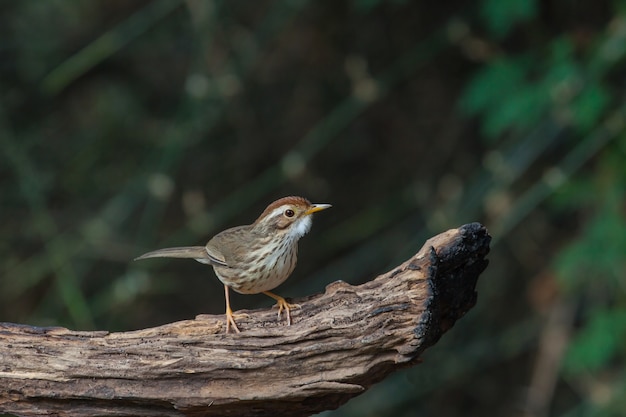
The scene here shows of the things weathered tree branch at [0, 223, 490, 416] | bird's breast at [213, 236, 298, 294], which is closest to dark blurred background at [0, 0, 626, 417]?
bird's breast at [213, 236, 298, 294]

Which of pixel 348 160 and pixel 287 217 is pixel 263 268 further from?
pixel 348 160

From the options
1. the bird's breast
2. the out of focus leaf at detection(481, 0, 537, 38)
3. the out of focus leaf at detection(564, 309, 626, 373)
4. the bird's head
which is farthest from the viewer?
the out of focus leaf at detection(564, 309, 626, 373)

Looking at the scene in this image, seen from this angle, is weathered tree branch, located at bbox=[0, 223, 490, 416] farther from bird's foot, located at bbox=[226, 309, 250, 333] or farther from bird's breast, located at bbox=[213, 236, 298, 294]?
bird's breast, located at bbox=[213, 236, 298, 294]

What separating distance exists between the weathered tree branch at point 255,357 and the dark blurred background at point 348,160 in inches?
89.5

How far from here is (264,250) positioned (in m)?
3.77

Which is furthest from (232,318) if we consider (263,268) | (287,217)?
(287,217)

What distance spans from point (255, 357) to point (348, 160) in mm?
4116

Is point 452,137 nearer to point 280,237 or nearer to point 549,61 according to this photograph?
point 549,61

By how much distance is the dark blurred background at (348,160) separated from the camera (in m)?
5.66

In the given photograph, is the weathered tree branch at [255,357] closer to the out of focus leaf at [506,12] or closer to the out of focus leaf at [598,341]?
the out of focus leaf at [506,12]

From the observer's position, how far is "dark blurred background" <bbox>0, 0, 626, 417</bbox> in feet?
18.6

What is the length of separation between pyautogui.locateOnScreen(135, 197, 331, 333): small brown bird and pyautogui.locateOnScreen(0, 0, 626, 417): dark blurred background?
1.87m

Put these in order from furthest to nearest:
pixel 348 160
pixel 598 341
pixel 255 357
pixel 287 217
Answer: pixel 348 160 → pixel 598 341 → pixel 287 217 → pixel 255 357

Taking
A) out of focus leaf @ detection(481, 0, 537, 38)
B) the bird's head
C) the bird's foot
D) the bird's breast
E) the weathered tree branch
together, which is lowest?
the weathered tree branch
